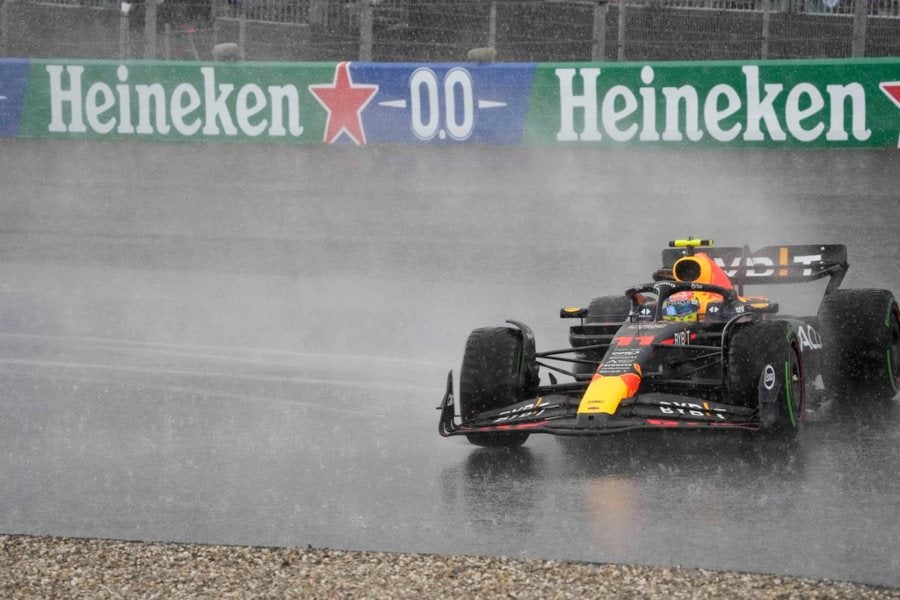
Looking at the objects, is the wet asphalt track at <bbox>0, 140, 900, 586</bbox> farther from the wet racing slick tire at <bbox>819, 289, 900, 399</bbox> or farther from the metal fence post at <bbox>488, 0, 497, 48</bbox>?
the metal fence post at <bbox>488, 0, 497, 48</bbox>

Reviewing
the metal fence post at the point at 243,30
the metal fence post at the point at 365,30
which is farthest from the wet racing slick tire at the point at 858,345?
the metal fence post at the point at 243,30

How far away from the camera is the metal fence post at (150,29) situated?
1711cm

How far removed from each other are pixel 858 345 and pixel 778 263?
3.20 feet

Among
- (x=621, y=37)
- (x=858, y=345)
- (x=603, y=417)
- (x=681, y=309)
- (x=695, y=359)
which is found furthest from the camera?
(x=621, y=37)

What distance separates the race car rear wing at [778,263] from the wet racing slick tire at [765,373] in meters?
2.09

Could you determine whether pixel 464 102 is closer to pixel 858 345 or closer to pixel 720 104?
pixel 720 104

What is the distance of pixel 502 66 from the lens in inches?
599

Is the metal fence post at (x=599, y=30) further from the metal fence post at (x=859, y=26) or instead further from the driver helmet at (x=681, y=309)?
the driver helmet at (x=681, y=309)

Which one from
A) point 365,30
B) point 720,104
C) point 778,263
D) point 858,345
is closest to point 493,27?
point 365,30

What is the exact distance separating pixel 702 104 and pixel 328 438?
26.1ft

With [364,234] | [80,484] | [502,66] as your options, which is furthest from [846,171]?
[80,484]

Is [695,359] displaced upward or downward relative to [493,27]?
downward

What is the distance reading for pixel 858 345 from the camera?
8.86m

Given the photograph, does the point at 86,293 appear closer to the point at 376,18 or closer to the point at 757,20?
the point at 376,18
